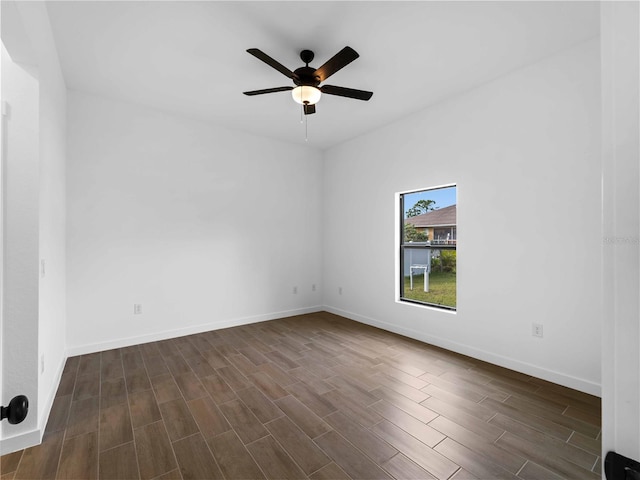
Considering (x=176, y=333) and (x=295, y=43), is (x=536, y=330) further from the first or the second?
(x=176, y=333)

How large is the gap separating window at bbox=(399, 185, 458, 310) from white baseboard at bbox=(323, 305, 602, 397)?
40 centimetres

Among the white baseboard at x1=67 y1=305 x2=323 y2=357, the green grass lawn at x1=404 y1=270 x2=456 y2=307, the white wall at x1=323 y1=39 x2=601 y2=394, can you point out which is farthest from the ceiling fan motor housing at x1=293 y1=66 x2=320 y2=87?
the white baseboard at x1=67 y1=305 x2=323 y2=357

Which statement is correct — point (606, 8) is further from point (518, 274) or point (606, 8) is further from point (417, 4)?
point (518, 274)

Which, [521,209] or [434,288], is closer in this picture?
[521,209]

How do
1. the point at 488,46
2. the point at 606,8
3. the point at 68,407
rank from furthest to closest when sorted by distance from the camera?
the point at 488,46
the point at 68,407
the point at 606,8

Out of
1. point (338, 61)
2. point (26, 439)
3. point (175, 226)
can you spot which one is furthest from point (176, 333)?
point (338, 61)

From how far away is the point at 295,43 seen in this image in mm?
2539

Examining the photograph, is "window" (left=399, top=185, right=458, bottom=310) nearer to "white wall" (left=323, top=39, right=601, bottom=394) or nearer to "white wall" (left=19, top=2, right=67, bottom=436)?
"white wall" (left=323, top=39, right=601, bottom=394)

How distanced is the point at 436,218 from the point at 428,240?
1.01 feet

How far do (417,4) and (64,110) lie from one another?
3.53 m

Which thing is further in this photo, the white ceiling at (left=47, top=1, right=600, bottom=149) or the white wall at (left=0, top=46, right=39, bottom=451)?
the white ceiling at (left=47, top=1, right=600, bottom=149)

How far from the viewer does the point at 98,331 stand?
11.3ft

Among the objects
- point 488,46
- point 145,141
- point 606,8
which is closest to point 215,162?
point 145,141

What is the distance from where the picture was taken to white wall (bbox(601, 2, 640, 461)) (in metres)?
0.32
